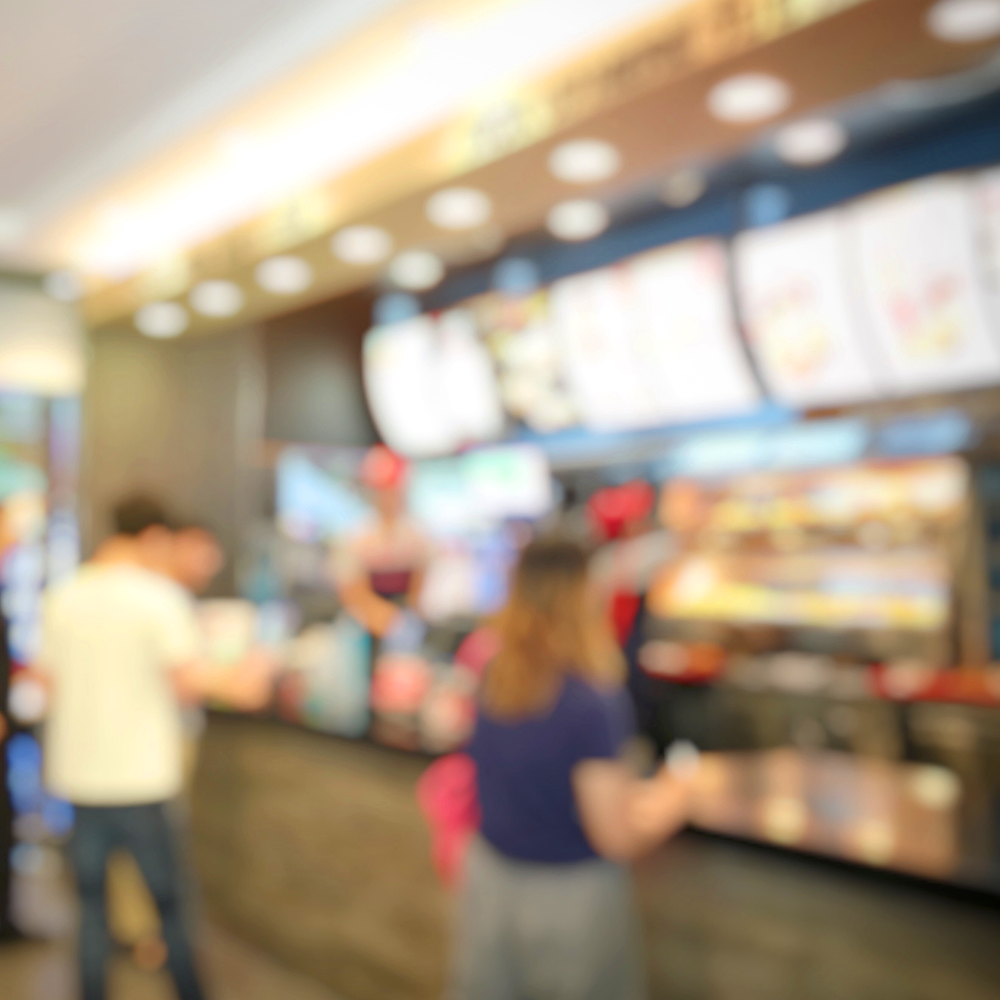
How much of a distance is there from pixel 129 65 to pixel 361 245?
3.03ft

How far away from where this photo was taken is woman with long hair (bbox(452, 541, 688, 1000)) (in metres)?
1.89

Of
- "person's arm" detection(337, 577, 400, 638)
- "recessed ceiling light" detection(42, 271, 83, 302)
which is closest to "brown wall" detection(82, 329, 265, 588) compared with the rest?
"recessed ceiling light" detection(42, 271, 83, 302)

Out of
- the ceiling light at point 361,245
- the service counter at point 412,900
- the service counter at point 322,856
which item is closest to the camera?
the service counter at point 412,900

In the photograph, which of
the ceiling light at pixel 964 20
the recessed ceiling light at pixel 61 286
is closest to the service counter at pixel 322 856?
the ceiling light at pixel 964 20

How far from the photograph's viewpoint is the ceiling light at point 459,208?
317 centimetres

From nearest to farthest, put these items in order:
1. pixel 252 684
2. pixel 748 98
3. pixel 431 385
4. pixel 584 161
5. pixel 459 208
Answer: pixel 748 98
pixel 584 161
pixel 459 208
pixel 252 684
pixel 431 385

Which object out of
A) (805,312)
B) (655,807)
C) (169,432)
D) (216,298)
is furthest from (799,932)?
(169,432)

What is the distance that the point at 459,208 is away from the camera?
3301 millimetres

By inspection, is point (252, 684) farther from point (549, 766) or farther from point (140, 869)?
point (549, 766)

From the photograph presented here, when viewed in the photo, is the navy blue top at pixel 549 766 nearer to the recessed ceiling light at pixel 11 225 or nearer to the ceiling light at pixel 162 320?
the ceiling light at pixel 162 320

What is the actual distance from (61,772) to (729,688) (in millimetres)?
2147

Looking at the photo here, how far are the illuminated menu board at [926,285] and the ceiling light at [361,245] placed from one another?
5.10 feet

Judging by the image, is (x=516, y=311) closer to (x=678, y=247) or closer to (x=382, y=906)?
Result: (x=678, y=247)

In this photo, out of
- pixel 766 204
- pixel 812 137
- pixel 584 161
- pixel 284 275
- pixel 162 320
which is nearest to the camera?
pixel 812 137
